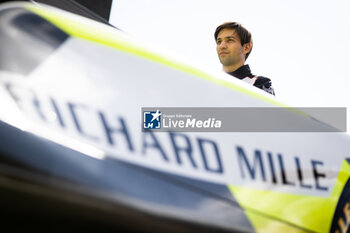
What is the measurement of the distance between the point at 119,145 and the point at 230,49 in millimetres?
1996

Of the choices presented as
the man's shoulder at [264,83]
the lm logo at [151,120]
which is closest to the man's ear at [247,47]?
the man's shoulder at [264,83]

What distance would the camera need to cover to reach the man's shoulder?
7.29 feet

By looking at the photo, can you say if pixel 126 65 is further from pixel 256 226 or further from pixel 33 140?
pixel 256 226

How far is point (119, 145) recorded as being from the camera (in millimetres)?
723

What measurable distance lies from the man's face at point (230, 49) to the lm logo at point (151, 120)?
184 centimetres

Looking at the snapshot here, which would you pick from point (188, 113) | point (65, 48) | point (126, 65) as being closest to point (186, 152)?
point (188, 113)

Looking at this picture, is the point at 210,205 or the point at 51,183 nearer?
the point at 51,183

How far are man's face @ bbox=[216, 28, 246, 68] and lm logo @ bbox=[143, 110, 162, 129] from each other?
6.05ft

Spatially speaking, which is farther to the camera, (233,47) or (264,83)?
(233,47)

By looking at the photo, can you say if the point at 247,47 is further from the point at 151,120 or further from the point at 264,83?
the point at 151,120

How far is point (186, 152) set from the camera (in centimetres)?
80

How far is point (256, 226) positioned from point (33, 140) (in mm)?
693

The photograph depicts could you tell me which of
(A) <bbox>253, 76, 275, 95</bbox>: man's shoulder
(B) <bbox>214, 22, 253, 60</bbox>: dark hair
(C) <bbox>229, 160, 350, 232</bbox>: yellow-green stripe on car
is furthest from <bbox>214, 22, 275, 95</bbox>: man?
(C) <bbox>229, 160, 350, 232</bbox>: yellow-green stripe on car

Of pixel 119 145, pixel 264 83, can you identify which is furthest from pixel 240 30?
pixel 119 145
